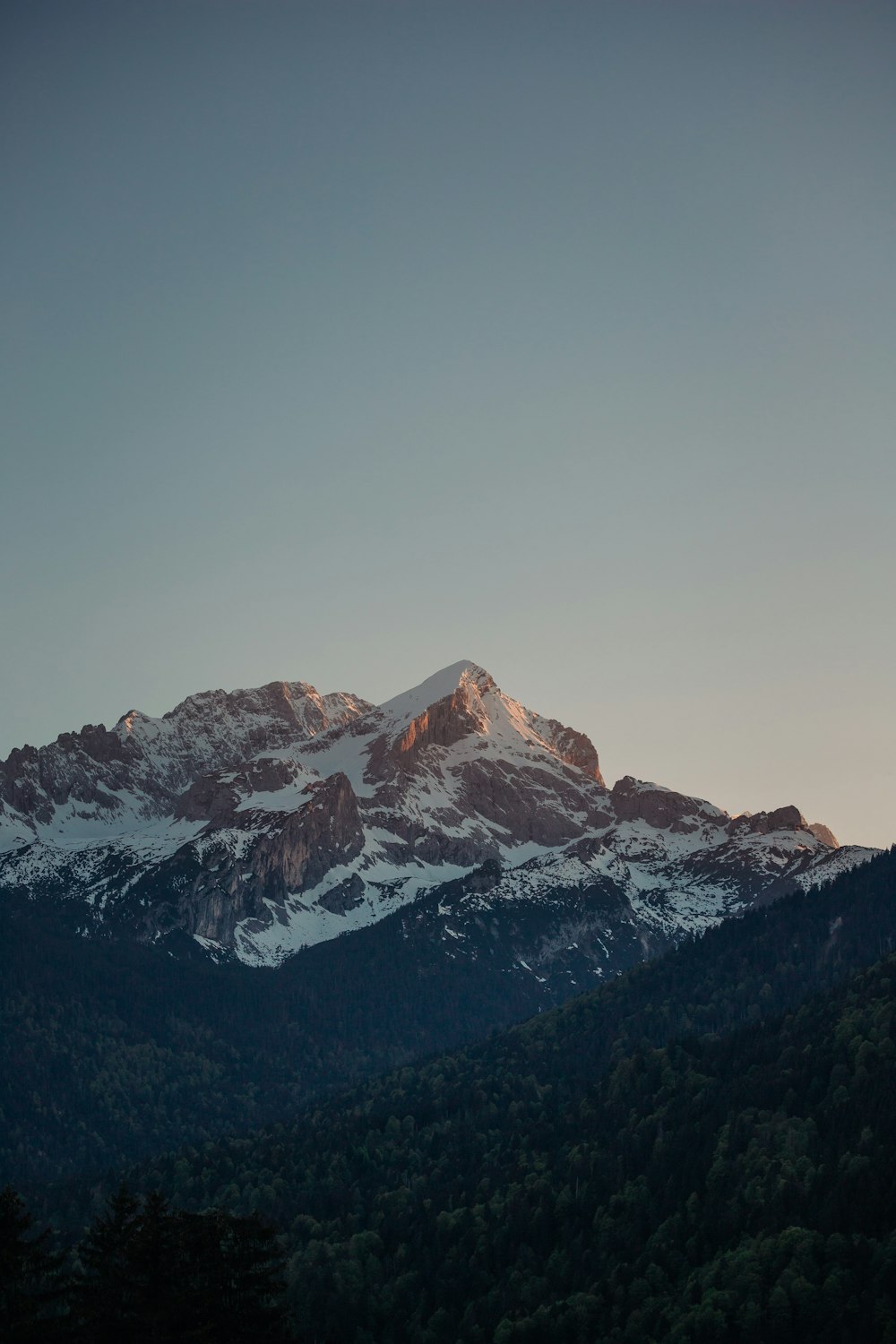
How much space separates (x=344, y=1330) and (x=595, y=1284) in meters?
32.7

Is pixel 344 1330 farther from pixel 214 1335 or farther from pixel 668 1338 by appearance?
pixel 214 1335

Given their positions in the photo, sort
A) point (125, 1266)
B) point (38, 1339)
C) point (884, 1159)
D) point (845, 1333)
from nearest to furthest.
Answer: point (38, 1339)
point (125, 1266)
point (845, 1333)
point (884, 1159)

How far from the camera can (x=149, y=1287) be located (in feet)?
349

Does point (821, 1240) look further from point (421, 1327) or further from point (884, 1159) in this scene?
point (421, 1327)

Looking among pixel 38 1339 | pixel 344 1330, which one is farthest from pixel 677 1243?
pixel 38 1339

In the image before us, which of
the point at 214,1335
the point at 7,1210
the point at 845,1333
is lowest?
the point at 845,1333

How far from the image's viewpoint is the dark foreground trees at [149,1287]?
103562 mm

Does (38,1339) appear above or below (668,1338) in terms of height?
above

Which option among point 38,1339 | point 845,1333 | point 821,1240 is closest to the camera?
point 38,1339

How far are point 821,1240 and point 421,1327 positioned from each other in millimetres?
51120

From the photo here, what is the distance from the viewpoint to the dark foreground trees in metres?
104

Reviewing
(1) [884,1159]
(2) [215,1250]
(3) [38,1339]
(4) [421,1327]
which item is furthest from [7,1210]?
(1) [884,1159]

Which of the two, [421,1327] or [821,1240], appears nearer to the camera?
[821,1240]

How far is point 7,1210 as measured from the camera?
345ft
